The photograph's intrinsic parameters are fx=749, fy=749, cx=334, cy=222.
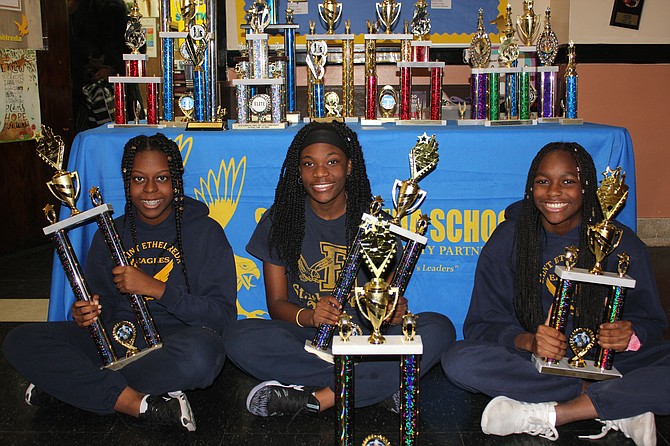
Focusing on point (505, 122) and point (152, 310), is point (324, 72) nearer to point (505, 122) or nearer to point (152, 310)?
point (505, 122)

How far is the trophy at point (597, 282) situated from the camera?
2.25m

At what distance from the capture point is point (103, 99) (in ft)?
20.3

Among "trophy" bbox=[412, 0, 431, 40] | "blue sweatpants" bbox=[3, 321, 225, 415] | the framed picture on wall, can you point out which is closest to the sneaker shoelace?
"blue sweatpants" bbox=[3, 321, 225, 415]

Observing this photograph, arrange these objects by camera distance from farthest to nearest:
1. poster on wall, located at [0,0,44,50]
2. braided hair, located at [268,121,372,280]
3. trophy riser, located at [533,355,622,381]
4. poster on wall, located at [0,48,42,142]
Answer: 1. poster on wall, located at [0,48,42,142]
2. poster on wall, located at [0,0,44,50]
3. braided hair, located at [268,121,372,280]
4. trophy riser, located at [533,355,622,381]

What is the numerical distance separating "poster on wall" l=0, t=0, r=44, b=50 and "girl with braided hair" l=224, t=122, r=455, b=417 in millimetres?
3137

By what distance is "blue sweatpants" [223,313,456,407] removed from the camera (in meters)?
2.51

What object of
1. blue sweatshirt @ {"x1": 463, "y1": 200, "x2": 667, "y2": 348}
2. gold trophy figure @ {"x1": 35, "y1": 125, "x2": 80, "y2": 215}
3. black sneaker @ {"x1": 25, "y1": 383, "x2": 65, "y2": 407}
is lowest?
black sneaker @ {"x1": 25, "y1": 383, "x2": 65, "y2": 407}

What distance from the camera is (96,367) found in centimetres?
246

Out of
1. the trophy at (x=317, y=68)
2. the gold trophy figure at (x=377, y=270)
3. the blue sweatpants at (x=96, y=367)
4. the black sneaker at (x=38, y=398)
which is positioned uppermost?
the trophy at (x=317, y=68)

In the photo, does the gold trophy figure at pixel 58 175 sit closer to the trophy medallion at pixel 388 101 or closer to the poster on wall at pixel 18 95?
the trophy medallion at pixel 388 101

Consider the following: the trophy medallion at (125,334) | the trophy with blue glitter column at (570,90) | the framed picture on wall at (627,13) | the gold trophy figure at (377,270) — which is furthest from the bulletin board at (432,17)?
the gold trophy figure at (377,270)

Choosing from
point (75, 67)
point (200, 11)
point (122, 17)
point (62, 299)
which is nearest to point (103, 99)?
point (75, 67)

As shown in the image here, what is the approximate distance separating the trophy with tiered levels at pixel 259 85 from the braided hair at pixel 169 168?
19.8 inches

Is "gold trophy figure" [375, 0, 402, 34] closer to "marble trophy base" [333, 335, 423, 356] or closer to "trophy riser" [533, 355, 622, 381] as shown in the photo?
"trophy riser" [533, 355, 622, 381]
